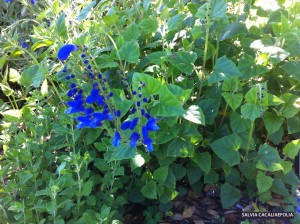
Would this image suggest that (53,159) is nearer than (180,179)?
Yes

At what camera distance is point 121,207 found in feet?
7.21

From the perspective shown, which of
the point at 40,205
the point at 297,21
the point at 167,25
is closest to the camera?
the point at 40,205

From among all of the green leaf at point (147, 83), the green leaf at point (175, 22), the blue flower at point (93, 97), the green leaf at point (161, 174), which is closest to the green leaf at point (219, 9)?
the green leaf at point (175, 22)

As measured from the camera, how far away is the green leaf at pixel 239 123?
2.05m

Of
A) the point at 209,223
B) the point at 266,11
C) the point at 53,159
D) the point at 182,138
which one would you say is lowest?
the point at 209,223

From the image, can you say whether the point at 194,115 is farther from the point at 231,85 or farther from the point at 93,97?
the point at 93,97

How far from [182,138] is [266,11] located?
2.78ft

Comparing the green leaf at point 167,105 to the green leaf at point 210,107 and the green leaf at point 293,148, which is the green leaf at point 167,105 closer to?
the green leaf at point 210,107

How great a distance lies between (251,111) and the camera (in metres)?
1.85

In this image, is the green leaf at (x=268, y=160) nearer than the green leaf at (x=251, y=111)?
No

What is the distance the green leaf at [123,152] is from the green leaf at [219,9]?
0.72 meters

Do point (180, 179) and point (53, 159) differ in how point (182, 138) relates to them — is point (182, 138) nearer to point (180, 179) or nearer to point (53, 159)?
point (180, 179)

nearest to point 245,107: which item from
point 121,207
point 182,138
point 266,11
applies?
point 182,138

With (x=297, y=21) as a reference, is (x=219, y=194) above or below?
below
